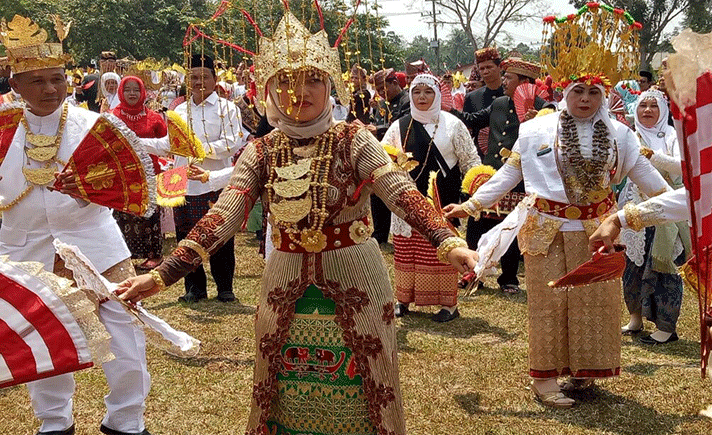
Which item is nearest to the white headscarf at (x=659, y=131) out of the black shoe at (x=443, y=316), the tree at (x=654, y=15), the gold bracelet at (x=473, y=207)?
the black shoe at (x=443, y=316)

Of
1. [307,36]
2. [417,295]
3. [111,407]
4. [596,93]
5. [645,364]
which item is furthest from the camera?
[417,295]

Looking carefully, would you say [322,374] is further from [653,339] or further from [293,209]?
[653,339]

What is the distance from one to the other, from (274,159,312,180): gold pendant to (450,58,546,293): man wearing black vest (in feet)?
14.9

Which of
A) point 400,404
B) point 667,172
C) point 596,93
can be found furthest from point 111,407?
point 667,172

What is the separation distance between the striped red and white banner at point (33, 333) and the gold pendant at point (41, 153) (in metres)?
1.64

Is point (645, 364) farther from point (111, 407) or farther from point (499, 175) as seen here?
point (111, 407)

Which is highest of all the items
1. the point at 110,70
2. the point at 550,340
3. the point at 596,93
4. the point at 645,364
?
the point at 110,70

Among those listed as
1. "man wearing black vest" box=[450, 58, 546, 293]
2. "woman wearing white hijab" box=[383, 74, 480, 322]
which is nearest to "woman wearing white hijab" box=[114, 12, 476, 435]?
"woman wearing white hijab" box=[383, 74, 480, 322]

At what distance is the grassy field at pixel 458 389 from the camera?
468 centimetres

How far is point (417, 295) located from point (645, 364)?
2047 mm

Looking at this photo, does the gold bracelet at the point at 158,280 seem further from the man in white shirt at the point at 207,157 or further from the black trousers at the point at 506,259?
the black trousers at the point at 506,259

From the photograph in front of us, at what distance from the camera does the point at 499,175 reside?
489 centimetres

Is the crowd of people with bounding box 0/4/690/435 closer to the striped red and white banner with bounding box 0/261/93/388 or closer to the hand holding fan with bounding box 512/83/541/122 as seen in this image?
the striped red and white banner with bounding box 0/261/93/388

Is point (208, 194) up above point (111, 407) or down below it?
above
